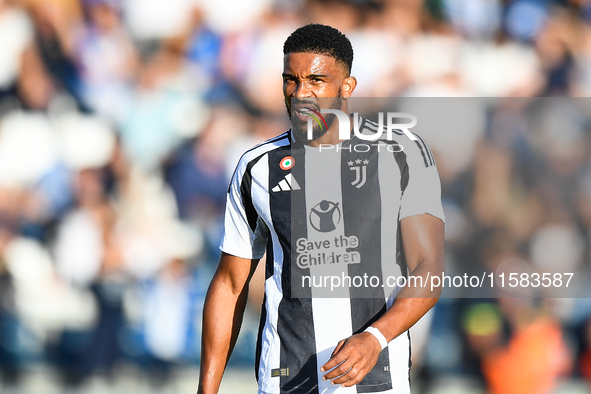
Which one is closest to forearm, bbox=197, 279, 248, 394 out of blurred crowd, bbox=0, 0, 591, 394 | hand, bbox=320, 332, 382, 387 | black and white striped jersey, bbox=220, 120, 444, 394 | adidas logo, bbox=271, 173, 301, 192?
black and white striped jersey, bbox=220, 120, 444, 394

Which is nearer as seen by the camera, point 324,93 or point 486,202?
point 324,93

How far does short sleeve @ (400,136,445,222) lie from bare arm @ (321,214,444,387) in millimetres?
27

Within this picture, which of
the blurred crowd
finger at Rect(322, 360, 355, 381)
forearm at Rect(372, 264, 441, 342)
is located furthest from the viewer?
the blurred crowd

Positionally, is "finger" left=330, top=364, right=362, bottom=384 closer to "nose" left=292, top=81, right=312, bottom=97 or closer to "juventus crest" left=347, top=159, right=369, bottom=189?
"juventus crest" left=347, top=159, right=369, bottom=189

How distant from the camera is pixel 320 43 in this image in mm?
2336

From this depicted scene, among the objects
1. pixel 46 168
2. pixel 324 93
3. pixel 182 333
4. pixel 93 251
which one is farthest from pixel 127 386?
pixel 324 93

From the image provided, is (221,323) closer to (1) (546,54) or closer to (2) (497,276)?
(2) (497,276)

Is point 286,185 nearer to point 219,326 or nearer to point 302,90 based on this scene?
point 302,90

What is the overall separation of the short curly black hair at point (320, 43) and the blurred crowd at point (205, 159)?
74.4 inches

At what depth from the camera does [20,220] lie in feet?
15.1

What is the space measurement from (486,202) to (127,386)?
2550 millimetres

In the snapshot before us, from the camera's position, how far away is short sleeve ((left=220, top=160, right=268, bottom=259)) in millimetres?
2420

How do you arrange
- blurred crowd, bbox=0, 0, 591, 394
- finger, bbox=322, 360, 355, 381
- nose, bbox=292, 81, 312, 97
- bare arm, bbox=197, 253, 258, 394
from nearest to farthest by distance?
finger, bbox=322, 360, 355, 381 < nose, bbox=292, 81, 312, 97 < bare arm, bbox=197, 253, 258, 394 < blurred crowd, bbox=0, 0, 591, 394

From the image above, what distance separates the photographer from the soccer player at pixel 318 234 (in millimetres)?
2195
